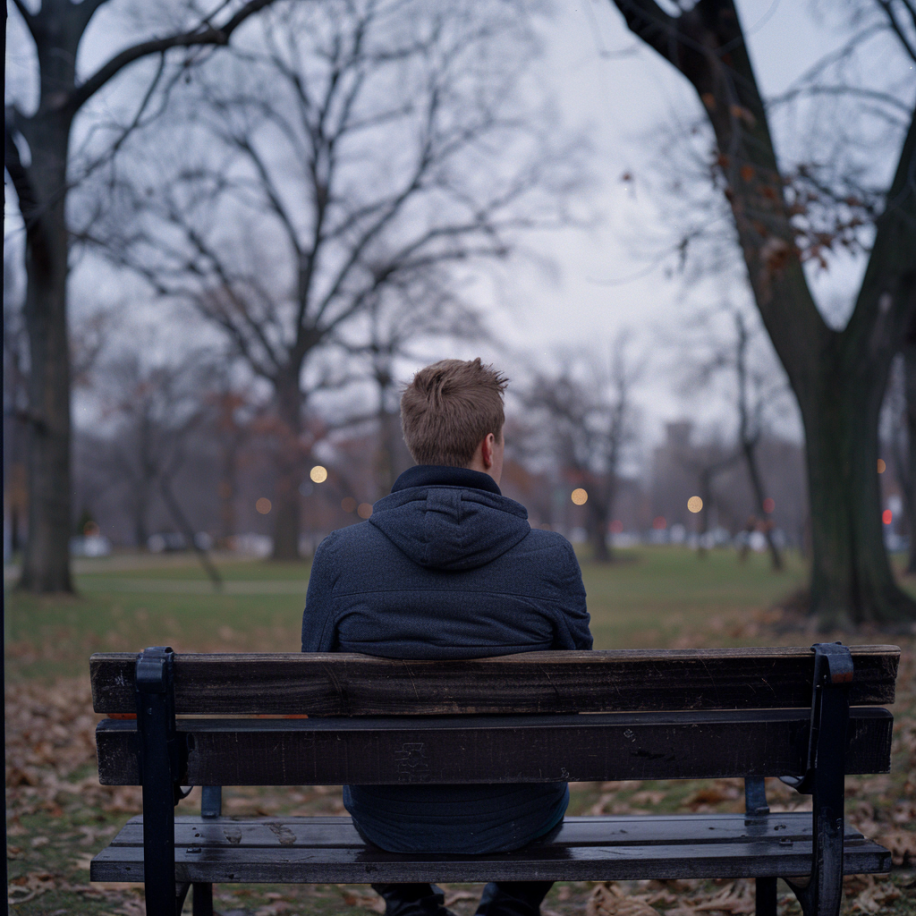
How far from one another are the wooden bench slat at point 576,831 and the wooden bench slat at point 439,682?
0.51 metres

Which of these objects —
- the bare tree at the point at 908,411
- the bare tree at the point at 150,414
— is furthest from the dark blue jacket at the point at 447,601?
the bare tree at the point at 150,414

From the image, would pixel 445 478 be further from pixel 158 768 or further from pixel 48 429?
pixel 48 429

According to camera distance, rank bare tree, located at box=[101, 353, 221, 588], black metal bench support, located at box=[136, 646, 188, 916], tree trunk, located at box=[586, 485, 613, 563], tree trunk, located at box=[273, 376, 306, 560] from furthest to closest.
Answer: tree trunk, located at box=[586, 485, 613, 563] < bare tree, located at box=[101, 353, 221, 588] < tree trunk, located at box=[273, 376, 306, 560] < black metal bench support, located at box=[136, 646, 188, 916]

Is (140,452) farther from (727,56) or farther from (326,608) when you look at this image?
(326,608)

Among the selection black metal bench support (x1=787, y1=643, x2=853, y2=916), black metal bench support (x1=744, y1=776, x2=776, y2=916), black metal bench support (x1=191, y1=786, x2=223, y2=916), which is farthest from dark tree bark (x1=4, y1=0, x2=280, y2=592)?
black metal bench support (x1=787, y1=643, x2=853, y2=916)

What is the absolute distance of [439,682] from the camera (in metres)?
2.20

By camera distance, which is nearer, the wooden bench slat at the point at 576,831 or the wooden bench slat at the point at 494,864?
the wooden bench slat at the point at 494,864

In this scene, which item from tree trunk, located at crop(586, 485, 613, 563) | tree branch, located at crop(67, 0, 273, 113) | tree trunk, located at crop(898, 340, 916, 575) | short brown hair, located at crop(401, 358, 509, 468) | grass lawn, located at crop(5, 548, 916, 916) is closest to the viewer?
short brown hair, located at crop(401, 358, 509, 468)

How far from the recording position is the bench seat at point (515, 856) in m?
2.29

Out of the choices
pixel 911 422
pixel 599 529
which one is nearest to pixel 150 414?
pixel 599 529

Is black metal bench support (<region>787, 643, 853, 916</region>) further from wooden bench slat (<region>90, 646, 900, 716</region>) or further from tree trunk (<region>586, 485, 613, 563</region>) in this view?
tree trunk (<region>586, 485, 613, 563</region>)

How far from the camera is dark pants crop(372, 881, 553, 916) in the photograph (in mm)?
2490

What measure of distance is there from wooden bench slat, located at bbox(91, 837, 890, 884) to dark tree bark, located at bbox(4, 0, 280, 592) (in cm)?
769

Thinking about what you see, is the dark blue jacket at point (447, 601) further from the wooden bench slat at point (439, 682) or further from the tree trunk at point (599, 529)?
the tree trunk at point (599, 529)
